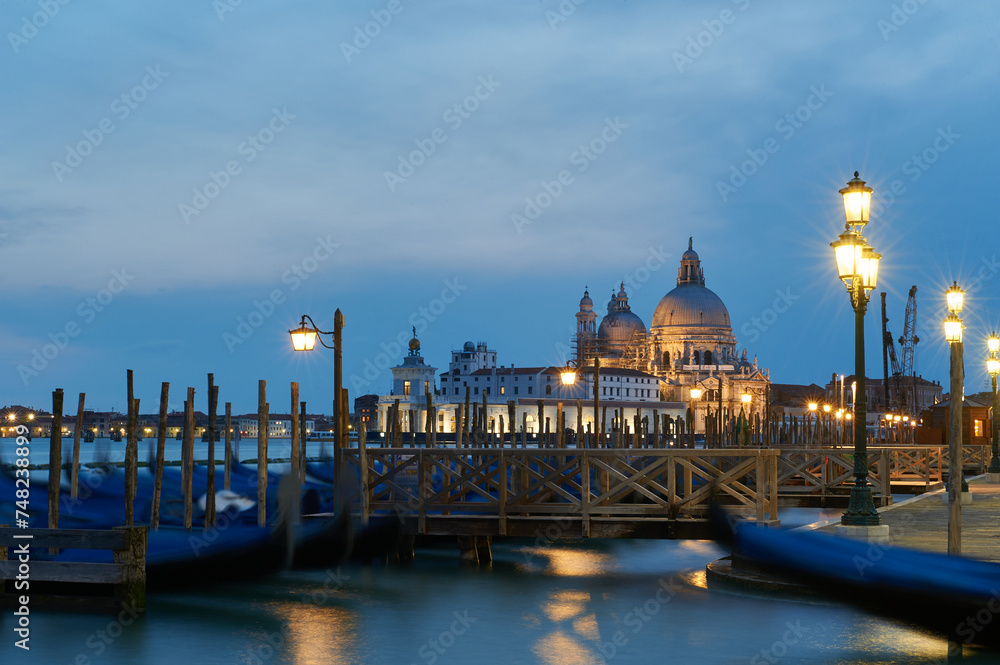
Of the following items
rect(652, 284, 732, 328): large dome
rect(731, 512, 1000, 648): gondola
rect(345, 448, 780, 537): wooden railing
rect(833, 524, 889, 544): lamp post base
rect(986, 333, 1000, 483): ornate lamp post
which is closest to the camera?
rect(731, 512, 1000, 648): gondola

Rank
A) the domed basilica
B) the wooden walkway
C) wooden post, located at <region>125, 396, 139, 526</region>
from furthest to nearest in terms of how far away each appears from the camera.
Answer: the domed basilica → wooden post, located at <region>125, 396, 139, 526</region> → the wooden walkway

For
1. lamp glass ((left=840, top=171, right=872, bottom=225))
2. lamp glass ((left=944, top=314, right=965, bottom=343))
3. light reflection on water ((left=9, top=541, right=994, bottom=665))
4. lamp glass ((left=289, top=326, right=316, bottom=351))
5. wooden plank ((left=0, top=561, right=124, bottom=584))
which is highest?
lamp glass ((left=840, top=171, right=872, bottom=225))

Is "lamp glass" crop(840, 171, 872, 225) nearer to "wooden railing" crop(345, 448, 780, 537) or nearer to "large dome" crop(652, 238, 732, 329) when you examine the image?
"wooden railing" crop(345, 448, 780, 537)

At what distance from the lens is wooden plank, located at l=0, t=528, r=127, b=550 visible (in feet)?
38.1

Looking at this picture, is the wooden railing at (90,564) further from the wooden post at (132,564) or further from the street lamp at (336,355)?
the street lamp at (336,355)

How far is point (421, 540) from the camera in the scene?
19203mm

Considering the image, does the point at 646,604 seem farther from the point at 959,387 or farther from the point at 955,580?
the point at 955,580

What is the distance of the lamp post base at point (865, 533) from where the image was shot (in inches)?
478

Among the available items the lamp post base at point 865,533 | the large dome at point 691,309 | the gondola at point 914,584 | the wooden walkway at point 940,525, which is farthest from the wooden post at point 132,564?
the large dome at point 691,309

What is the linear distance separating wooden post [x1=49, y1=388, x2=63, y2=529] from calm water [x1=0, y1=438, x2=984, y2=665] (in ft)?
8.06

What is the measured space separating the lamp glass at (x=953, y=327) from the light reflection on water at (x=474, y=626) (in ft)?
16.7

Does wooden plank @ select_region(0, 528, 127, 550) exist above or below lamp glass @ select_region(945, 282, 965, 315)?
below

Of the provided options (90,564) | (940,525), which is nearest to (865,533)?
(940,525)

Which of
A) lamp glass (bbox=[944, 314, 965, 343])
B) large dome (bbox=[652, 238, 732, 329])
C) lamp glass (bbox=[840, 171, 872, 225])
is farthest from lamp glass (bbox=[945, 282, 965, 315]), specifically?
large dome (bbox=[652, 238, 732, 329])
